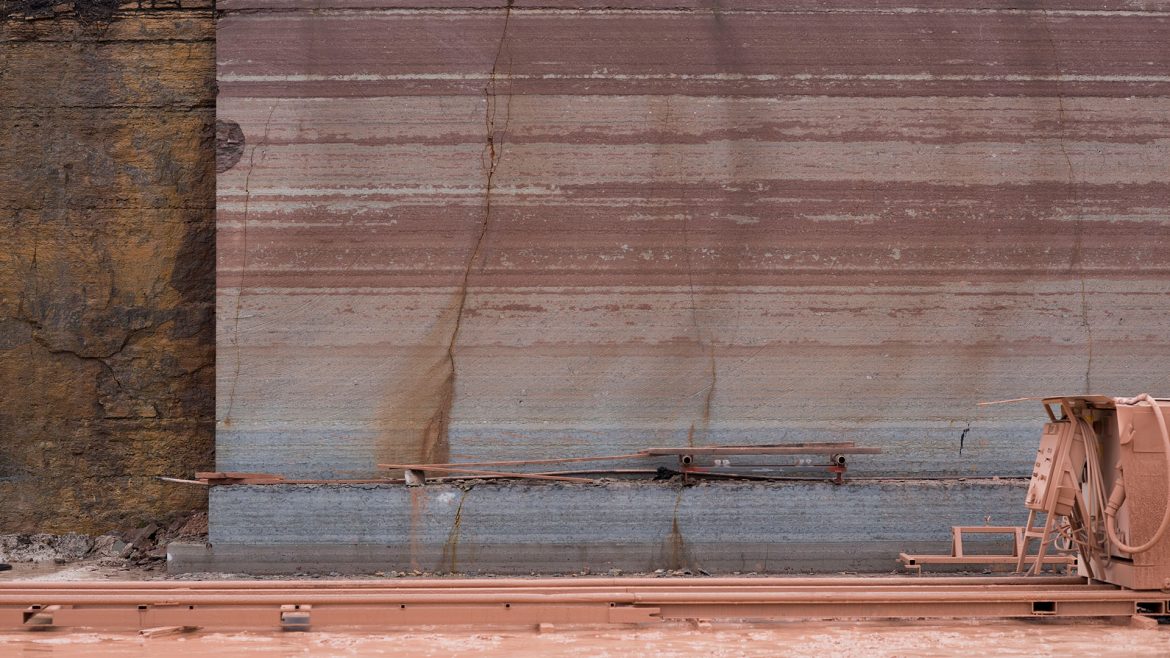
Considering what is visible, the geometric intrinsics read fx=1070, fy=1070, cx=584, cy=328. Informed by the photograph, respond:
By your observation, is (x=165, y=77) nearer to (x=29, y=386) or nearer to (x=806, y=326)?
(x=29, y=386)

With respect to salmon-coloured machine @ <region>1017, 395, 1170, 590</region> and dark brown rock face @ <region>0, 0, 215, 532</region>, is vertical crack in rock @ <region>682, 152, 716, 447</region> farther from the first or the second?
Answer: dark brown rock face @ <region>0, 0, 215, 532</region>

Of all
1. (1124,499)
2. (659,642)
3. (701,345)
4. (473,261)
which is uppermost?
(473,261)

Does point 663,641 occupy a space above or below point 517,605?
below

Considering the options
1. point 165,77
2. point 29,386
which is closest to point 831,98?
point 165,77

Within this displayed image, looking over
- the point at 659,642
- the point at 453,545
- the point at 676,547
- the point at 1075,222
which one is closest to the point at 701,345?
the point at 676,547

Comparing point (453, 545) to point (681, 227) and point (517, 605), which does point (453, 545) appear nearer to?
point (517, 605)

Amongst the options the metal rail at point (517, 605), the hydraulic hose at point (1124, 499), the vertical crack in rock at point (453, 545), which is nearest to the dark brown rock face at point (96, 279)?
the vertical crack in rock at point (453, 545)

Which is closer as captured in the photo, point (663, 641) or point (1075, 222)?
point (663, 641)
